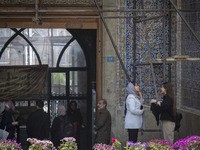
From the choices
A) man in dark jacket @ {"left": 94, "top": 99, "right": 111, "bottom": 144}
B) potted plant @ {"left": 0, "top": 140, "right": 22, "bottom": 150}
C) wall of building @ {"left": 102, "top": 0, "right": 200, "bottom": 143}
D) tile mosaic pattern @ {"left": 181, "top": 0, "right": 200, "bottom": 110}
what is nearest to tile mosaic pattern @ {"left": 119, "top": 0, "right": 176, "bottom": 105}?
wall of building @ {"left": 102, "top": 0, "right": 200, "bottom": 143}

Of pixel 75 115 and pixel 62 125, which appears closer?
pixel 62 125

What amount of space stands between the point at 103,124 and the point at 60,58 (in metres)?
3.18

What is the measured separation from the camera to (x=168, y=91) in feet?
26.8

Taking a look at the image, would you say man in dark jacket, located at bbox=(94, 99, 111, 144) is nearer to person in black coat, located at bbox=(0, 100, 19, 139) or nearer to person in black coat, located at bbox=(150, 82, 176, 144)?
person in black coat, located at bbox=(150, 82, 176, 144)

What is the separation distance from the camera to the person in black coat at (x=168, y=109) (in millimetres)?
8070

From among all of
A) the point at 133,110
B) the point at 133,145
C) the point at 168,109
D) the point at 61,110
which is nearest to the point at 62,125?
the point at 61,110

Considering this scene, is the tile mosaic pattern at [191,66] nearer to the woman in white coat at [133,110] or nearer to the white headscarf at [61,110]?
the woman in white coat at [133,110]

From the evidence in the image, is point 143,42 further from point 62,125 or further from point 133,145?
point 133,145

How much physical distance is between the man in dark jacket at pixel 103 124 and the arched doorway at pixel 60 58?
2800 mm

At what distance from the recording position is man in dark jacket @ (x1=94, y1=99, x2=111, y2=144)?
8.80m

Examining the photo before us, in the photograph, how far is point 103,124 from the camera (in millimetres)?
8828

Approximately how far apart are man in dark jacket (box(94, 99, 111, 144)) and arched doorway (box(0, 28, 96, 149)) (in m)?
2.80

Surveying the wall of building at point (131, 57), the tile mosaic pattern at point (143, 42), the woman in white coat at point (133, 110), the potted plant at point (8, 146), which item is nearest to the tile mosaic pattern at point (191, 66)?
the wall of building at point (131, 57)

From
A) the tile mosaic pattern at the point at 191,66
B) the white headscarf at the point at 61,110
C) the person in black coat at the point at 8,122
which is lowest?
the person in black coat at the point at 8,122
